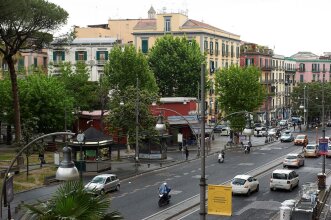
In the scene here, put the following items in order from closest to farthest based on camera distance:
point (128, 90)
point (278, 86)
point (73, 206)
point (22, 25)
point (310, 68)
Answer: point (73, 206) → point (22, 25) → point (128, 90) → point (278, 86) → point (310, 68)

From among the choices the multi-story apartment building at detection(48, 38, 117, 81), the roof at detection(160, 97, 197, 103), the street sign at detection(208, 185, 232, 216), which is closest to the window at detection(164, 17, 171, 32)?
the multi-story apartment building at detection(48, 38, 117, 81)

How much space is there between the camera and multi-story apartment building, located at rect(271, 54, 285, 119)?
125 meters

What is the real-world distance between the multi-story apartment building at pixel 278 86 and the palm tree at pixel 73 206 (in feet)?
366

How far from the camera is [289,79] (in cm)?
13812

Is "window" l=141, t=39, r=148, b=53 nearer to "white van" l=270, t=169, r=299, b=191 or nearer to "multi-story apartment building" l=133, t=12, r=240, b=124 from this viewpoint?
"multi-story apartment building" l=133, t=12, r=240, b=124

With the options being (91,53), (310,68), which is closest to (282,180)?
(91,53)

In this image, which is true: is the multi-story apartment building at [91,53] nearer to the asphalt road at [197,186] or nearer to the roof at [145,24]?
the roof at [145,24]

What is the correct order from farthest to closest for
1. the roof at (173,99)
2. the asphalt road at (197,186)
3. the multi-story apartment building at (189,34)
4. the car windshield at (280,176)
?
the multi-story apartment building at (189,34) < the roof at (173,99) < the car windshield at (280,176) < the asphalt road at (197,186)

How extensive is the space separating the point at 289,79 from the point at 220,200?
405 ft

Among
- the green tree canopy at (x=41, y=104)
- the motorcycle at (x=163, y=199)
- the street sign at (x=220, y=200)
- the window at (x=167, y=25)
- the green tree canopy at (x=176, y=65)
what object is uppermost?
the window at (x=167, y=25)

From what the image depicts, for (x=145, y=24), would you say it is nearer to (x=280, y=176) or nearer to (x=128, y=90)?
(x=128, y=90)

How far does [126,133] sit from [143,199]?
68.2 feet

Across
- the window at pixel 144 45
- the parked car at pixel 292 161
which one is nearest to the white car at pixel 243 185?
the parked car at pixel 292 161

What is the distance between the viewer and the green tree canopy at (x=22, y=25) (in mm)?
44312
